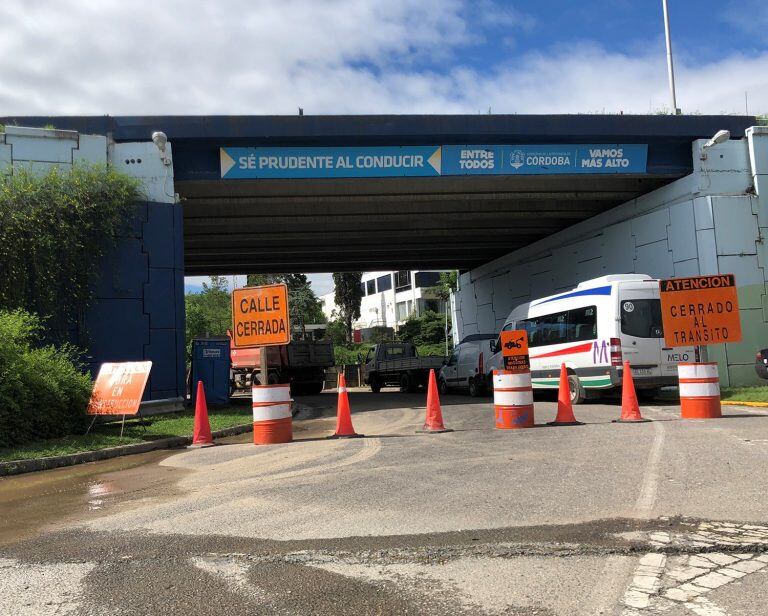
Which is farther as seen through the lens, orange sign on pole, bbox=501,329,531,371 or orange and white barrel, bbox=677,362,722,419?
orange and white barrel, bbox=677,362,722,419

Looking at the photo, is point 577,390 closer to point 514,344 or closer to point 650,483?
point 514,344

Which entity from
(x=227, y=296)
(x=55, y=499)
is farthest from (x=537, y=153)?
(x=227, y=296)

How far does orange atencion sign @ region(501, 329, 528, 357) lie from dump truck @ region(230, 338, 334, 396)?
17.1 m

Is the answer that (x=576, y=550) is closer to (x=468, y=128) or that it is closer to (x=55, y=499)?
(x=55, y=499)

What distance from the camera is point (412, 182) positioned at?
58.5ft

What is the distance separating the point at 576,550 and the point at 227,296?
56500 mm

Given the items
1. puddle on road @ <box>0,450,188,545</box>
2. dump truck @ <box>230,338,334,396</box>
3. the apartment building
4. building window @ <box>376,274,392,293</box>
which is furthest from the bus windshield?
building window @ <box>376,274,392,293</box>

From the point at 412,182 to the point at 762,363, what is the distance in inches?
389

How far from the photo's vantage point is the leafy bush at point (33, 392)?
33.0 feet

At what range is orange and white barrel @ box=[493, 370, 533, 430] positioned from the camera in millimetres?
10328

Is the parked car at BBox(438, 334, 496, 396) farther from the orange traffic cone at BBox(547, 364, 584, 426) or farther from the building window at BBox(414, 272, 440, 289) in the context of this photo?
the building window at BBox(414, 272, 440, 289)

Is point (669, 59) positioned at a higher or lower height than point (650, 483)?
higher

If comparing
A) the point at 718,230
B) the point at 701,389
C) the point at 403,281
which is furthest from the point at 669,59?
the point at 403,281

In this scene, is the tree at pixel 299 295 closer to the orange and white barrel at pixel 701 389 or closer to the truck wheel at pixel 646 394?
the truck wheel at pixel 646 394
